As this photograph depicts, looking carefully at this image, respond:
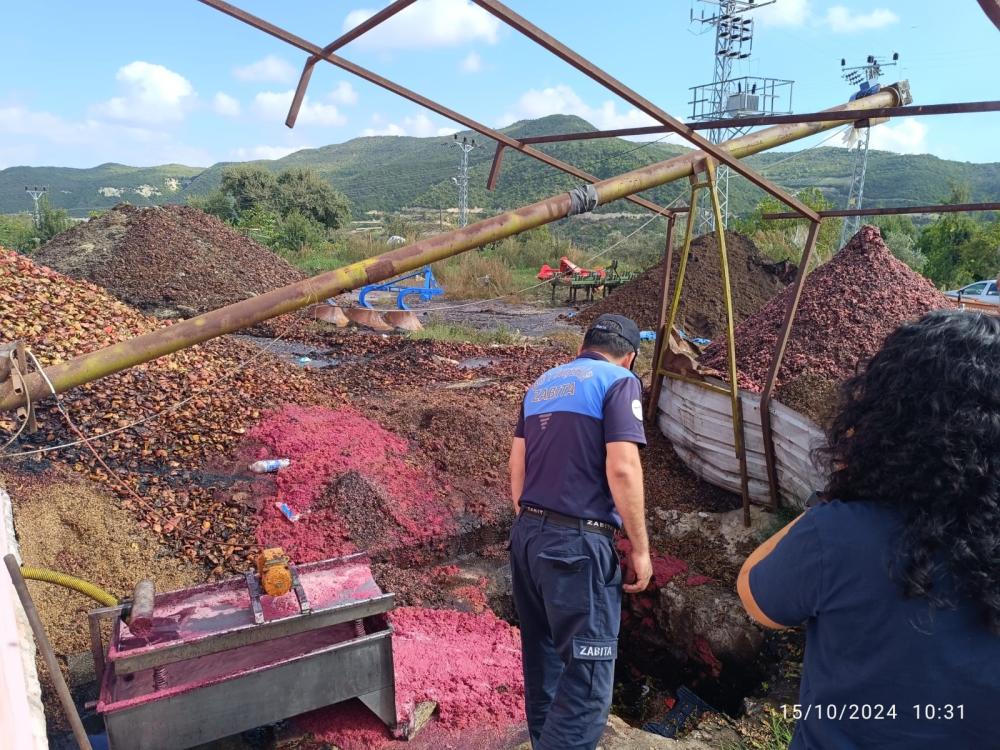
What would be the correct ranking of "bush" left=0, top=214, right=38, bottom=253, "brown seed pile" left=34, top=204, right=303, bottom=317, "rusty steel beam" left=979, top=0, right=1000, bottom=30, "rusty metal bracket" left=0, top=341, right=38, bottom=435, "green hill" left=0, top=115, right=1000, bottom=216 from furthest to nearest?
"green hill" left=0, top=115, right=1000, bottom=216, "bush" left=0, top=214, right=38, bottom=253, "brown seed pile" left=34, top=204, right=303, bottom=317, "rusty metal bracket" left=0, top=341, right=38, bottom=435, "rusty steel beam" left=979, top=0, right=1000, bottom=30

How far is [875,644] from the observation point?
3.96ft

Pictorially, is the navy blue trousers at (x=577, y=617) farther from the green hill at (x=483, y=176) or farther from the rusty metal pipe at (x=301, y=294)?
the green hill at (x=483, y=176)

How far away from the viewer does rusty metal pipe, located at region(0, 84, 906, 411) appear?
227 centimetres

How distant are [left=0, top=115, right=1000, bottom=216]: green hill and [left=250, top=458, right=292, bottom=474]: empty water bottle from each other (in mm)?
30927

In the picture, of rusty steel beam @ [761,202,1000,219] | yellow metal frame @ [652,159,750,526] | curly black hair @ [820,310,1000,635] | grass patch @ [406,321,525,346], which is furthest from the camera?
grass patch @ [406,321,525,346]

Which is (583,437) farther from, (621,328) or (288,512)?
(288,512)

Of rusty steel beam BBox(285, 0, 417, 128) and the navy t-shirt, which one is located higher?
rusty steel beam BBox(285, 0, 417, 128)

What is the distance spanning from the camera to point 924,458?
3.86 feet

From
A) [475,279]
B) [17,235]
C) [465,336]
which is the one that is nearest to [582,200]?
[465,336]

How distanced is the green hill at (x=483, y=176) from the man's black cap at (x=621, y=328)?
31897mm

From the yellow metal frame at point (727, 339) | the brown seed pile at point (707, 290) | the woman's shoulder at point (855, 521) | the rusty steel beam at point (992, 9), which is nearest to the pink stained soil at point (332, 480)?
the yellow metal frame at point (727, 339)

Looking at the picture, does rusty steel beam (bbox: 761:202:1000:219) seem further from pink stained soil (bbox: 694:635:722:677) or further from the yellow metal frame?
pink stained soil (bbox: 694:635:722:677)
